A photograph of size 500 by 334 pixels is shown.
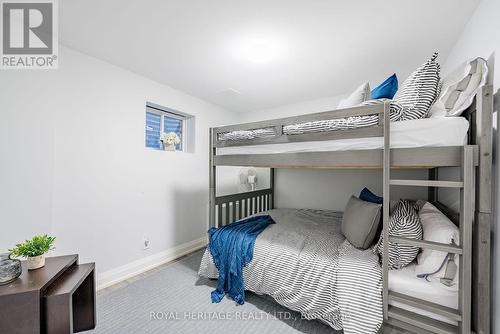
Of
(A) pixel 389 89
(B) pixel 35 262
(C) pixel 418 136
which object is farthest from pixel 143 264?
(A) pixel 389 89

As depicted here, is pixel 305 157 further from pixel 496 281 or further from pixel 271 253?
pixel 496 281

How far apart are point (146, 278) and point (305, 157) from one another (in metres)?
2.18

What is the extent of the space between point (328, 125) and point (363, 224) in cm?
86

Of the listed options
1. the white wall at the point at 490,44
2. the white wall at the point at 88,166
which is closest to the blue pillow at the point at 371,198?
the white wall at the point at 490,44

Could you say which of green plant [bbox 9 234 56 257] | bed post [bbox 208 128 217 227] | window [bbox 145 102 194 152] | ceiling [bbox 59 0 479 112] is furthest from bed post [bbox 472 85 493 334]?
window [bbox 145 102 194 152]

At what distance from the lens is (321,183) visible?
318 cm

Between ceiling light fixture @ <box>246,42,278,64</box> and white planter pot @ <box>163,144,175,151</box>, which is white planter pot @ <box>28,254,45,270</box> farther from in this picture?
ceiling light fixture @ <box>246,42,278,64</box>

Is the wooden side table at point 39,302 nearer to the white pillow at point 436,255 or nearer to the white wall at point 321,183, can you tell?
the white pillow at point 436,255

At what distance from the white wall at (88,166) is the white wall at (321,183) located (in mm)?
1652

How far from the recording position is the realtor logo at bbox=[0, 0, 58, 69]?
144cm

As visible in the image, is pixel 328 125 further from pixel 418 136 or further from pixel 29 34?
pixel 29 34

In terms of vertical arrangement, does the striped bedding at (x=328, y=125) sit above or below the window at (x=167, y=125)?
below

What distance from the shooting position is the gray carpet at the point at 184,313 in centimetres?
158

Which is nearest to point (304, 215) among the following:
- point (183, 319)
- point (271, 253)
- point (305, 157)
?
point (271, 253)
